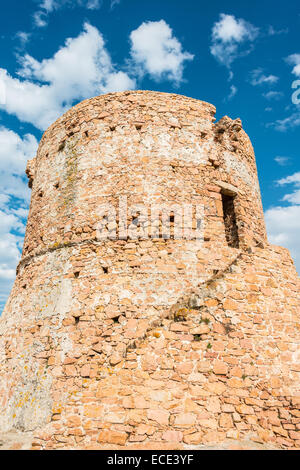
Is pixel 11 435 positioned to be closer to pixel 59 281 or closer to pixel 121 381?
pixel 121 381

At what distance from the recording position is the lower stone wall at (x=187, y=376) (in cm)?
507

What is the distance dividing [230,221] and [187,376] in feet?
13.0

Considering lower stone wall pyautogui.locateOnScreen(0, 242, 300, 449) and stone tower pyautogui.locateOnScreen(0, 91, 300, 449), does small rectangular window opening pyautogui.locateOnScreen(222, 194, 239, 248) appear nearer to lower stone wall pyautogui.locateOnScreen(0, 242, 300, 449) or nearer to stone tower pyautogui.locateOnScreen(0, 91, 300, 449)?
stone tower pyautogui.locateOnScreen(0, 91, 300, 449)

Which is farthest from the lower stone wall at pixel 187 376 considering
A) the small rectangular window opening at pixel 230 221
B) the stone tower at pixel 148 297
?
A: the small rectangular window opening at pixel 230 221

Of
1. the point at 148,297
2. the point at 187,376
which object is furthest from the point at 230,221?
the point at 187,376

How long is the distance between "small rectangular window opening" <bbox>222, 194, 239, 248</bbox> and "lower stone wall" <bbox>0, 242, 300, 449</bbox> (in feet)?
4.45

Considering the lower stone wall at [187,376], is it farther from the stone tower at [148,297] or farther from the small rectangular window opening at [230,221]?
the small rectangular window opening at [230,221]

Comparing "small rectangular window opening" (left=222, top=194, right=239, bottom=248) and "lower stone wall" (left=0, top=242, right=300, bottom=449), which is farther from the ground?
"small rectangular window opening" (left=222, top=194, right=239, bottom=248)

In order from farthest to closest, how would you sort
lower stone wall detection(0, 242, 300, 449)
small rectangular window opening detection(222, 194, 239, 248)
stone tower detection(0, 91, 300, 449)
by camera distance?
small rectangular window opening detection(222, 194, 239, 248) < stone tower detection(0, 91, 300, 449) < lower stone wall detection(0, 242, 300, 449)

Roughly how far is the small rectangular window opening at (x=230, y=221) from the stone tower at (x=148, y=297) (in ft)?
0.12

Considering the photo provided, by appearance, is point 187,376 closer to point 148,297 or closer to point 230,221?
point 148,297

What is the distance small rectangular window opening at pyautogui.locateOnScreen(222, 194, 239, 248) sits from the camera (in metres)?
7.82

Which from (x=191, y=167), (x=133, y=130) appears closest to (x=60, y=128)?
(x=133, y=130)

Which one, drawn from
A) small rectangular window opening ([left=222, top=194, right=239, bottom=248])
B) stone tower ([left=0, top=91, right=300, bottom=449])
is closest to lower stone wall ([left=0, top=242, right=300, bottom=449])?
stone tower ([left=0, top=91, right=300, bottom=449])
